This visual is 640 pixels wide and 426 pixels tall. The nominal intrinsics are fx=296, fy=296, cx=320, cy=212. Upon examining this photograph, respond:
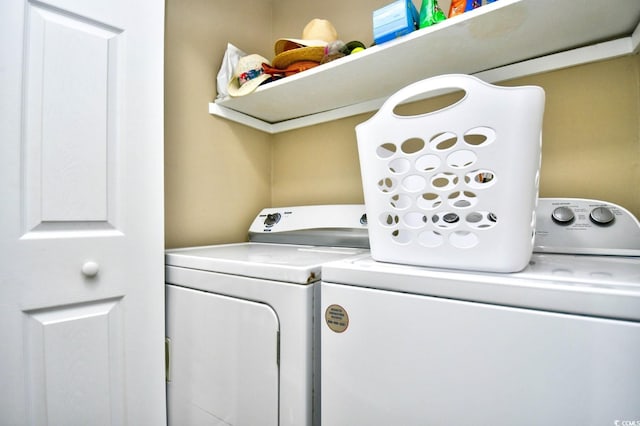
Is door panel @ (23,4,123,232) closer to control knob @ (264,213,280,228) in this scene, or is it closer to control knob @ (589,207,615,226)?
control knob @ (264,213,280,228)

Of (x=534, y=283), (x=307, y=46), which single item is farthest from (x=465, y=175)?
(x=307, y=46)

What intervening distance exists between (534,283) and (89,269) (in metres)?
1.08

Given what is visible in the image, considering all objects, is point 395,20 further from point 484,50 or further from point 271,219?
point 271,219

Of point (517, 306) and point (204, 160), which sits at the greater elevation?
point (204, 160)

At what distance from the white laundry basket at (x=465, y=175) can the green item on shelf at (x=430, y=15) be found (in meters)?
0.42

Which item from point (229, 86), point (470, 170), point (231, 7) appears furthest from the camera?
point (231, 7)

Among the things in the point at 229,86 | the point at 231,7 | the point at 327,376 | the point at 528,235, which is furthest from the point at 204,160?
the point at 528,235

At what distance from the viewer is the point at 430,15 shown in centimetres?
94

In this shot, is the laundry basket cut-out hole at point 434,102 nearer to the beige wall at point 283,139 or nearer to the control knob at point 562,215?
the beige wall at point 283,139

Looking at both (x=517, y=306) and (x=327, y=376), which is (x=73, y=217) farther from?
(x=517, y=306)

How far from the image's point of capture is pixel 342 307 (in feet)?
2.23

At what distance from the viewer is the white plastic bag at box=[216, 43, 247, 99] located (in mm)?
1400

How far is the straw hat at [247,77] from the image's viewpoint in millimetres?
1286

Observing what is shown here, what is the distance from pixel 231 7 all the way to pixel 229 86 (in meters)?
0.54
